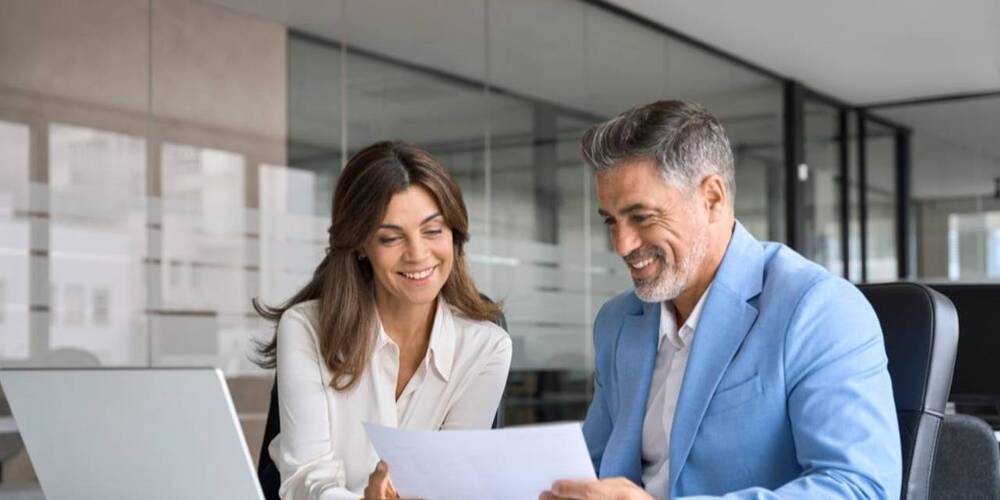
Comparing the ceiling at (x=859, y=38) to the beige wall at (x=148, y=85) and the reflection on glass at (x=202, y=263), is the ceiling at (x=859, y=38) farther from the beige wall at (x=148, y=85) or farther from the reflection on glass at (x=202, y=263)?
the reflection on glass at (x=202, y=263)

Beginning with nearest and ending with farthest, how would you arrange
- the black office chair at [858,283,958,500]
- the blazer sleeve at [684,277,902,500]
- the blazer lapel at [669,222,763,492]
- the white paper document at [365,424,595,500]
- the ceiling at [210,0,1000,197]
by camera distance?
the white paper document at [365,424,595,500] → the blazer sleeve at [684,277,902,500] → the blazer lapel at [669,222,763,492] → the black office chair at [858,283,958,500] → the ceiling at [210,0,1000,197]

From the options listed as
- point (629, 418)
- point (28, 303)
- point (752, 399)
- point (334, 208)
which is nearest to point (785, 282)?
point (752, 399)

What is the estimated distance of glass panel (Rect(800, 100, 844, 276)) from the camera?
10469mm

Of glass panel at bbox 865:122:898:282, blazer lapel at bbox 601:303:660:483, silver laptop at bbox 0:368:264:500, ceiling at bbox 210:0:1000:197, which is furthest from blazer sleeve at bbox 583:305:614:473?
glass panel at bbox 865:122:898:282

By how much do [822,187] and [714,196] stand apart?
8982mm

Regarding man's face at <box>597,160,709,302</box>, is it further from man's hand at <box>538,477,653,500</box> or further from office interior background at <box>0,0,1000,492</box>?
office interior background at <box>0,0,1000,492</box>

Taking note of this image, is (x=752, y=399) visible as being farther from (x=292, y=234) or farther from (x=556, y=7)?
(x=556, y=7)

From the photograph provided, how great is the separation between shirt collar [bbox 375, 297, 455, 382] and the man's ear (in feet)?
2.38

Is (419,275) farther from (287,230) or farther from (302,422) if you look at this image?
(287,230)

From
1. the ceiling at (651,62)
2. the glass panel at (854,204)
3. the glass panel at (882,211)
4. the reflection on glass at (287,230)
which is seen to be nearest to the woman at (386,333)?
the reflection on glass at (287,230)

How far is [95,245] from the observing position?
4.49 metres

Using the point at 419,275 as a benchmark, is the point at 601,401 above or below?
below

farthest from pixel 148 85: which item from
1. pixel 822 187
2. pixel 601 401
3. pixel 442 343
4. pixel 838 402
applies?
pixel 822 187

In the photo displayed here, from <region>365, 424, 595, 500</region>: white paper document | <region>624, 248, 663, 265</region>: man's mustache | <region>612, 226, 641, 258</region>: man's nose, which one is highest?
<region>612, 226, 641, 258</region>: man's nose
